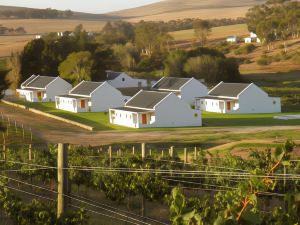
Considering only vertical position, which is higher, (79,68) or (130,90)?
(79,68)

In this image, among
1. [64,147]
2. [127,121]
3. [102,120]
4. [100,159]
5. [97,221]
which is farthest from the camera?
[102,120]

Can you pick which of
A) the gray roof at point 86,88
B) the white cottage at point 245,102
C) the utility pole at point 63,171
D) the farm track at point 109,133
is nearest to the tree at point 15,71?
the gray roof at point 86,88

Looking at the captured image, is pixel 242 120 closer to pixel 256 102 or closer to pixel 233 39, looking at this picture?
pixel 256 102

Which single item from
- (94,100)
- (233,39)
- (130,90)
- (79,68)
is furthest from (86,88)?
(233,39)

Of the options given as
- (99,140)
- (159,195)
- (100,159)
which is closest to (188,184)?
(159,195)

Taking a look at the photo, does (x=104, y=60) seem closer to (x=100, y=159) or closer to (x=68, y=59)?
(x=68, y=59)

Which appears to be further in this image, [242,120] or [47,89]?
[47,89]

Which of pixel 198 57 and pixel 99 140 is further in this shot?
pixel 198 57

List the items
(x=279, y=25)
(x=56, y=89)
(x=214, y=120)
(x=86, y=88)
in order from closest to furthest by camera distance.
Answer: (x=214, y=120)
(x=86, y=88)
(x=56, y=89)
(x=279, y=25)
